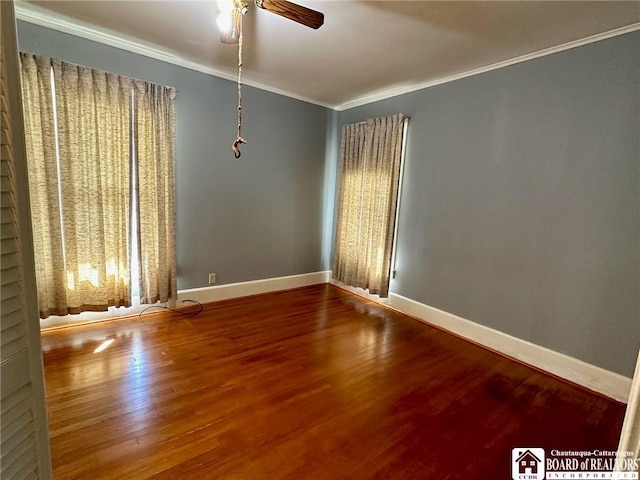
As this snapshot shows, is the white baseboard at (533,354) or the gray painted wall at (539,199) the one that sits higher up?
the gray painted wall at (539,199)

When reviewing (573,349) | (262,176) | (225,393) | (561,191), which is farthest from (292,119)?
(573,349)

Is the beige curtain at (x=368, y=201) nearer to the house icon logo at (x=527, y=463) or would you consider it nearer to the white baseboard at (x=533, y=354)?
the white baseboard at (x=533, y=354)

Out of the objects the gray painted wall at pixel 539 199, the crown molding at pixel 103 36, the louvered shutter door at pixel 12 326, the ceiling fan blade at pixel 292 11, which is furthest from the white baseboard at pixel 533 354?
the crown molding at pixel 103 36

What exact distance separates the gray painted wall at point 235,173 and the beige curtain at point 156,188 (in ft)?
0.42

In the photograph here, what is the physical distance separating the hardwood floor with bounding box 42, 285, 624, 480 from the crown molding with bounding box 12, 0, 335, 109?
256 cm

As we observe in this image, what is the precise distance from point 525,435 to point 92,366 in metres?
2.91

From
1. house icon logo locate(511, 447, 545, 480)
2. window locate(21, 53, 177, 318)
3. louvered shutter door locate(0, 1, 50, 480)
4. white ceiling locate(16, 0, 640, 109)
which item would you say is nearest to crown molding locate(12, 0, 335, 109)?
white ceiling locate(16, 0, 640, 109)

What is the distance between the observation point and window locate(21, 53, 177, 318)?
245 centimetres

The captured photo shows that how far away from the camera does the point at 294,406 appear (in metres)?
1.90

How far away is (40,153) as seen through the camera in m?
2.42

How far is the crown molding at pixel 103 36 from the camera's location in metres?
2.32

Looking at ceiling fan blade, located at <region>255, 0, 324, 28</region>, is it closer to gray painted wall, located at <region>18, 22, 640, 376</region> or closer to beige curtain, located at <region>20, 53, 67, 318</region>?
gray painted wall, located at <region>18, 22, 640, 376</region>

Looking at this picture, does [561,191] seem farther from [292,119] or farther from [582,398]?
[292,119]

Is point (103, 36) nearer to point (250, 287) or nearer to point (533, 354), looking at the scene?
point (250, 287)
